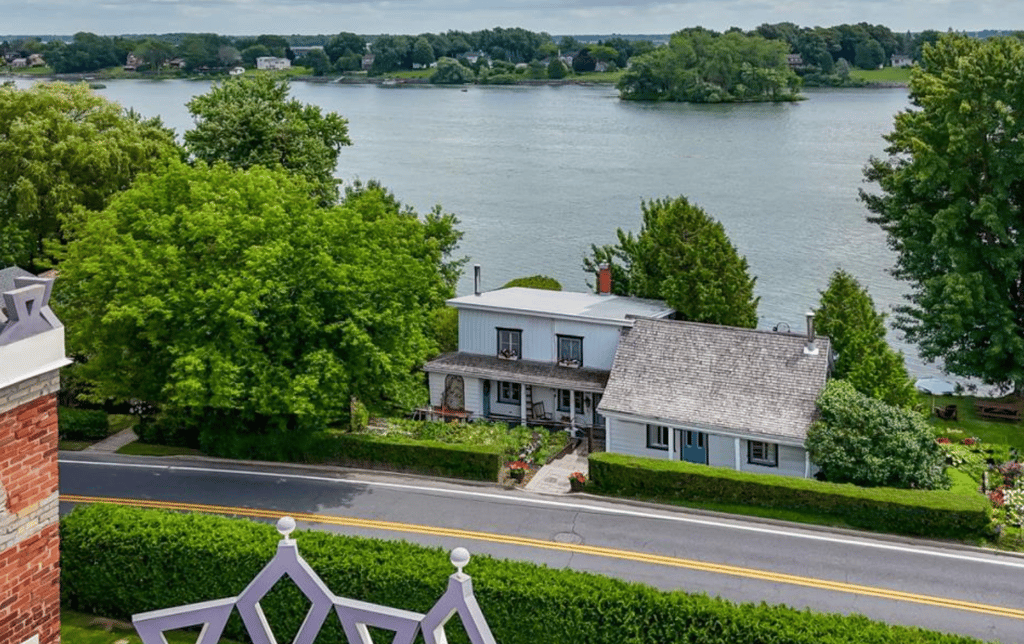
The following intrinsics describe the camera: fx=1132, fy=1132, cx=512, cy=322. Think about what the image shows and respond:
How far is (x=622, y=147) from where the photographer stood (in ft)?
A: 375

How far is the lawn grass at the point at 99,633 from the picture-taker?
2336 centimetres

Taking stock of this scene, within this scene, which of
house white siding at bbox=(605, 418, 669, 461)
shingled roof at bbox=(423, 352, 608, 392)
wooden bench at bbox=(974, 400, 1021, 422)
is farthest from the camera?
wooden bench at bbox=(974, 400, 1021, 422)

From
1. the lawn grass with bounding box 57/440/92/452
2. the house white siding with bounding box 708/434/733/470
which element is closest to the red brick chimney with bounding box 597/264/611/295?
the house white siding with bounding box 708/434/733/470

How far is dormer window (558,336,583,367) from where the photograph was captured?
1564 inches

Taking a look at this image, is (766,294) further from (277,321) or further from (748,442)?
(277,321)

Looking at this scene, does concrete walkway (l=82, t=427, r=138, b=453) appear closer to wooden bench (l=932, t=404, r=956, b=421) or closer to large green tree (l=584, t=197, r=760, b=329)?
large green tree (l=584, t=197, r=760, b=329)

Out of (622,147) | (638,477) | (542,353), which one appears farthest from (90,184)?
(622,147)

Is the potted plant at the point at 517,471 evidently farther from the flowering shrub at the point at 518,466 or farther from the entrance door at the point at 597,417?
the entrance door at the point at 597,417

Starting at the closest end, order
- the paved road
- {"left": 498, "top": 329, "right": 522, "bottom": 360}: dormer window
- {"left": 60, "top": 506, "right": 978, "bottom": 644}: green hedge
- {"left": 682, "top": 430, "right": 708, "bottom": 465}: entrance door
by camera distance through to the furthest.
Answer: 1. {"left": 60, "top": 506, "right": 978, "bottom": 644}: green hedge
2. the paved road
3. {"left": 682, "top": 430, "right": 708, "bottom": 465}: entrance door
4. {"left": 498, "top": 329, "right": 522, "bottom": 360}: dormer window

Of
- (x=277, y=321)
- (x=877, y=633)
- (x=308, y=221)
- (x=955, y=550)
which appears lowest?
(x=955, y=550)

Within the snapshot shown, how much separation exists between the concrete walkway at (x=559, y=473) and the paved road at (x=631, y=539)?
3.75ft

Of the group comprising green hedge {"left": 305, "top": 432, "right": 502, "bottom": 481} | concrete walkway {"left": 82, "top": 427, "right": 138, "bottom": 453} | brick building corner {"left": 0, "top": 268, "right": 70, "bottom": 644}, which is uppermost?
brick building corner {"left": 0, "top": 268, "right": 70, "bottom": 644}

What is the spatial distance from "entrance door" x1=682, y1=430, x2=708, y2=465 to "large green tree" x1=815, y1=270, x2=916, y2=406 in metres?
5.08

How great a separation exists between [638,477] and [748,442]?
4331 millimetres
